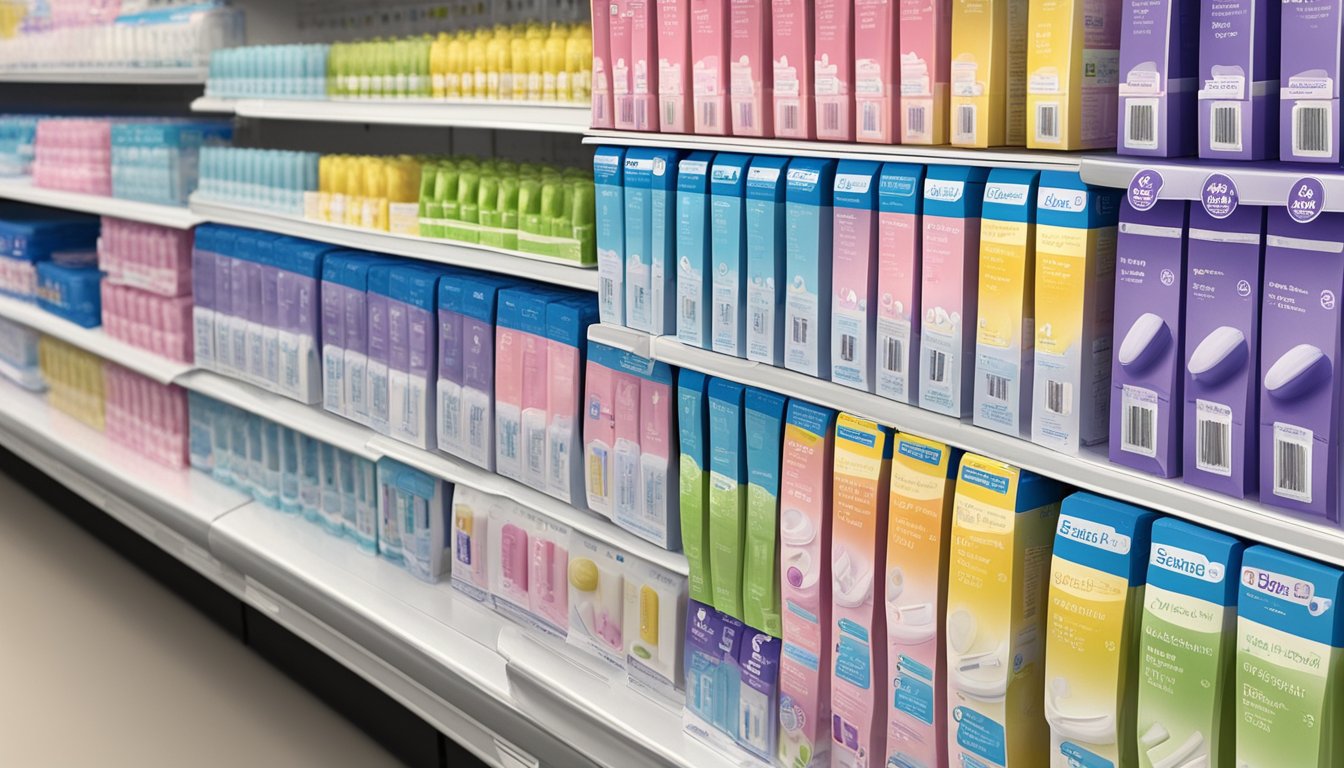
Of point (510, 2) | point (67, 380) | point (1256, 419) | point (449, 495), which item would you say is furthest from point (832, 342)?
point (67, 380)

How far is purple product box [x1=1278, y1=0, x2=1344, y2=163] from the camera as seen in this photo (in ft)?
4.09

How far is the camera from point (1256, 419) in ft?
4.51

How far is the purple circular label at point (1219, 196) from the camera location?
1306mm

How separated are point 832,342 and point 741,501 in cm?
38

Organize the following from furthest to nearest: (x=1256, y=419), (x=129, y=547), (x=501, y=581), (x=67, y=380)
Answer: (x=67, y=380)
(x=129, y=547)
(x=501, y=581)
(x=1256, y=419)

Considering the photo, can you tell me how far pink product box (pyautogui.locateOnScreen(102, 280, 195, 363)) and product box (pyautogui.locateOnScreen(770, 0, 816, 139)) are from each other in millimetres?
2681

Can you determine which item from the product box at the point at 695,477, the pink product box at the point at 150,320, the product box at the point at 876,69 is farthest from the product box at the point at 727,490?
the pink product box at the point at 150,320

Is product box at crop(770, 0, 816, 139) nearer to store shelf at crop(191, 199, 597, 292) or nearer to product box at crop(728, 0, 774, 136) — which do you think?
product box at crop(728, 0, 774, 136)

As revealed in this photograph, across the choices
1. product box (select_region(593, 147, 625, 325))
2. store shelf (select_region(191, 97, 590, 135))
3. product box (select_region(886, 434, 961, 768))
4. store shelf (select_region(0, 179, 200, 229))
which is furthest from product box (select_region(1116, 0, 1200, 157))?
store shelf (select_region(0, 179, 200, 229))

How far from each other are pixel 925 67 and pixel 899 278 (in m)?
0.30

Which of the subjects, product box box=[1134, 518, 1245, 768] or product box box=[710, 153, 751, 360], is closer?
product box box=[1134, 518, 1245, 768]

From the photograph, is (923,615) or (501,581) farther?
(501,581)

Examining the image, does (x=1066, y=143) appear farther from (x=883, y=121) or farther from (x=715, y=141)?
(x=715, y=141)

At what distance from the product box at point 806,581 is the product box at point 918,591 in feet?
0.48
